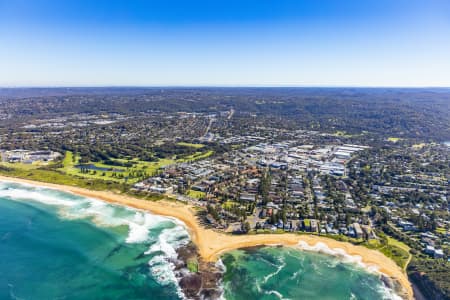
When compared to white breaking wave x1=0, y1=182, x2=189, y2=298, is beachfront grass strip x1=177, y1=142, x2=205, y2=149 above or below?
above

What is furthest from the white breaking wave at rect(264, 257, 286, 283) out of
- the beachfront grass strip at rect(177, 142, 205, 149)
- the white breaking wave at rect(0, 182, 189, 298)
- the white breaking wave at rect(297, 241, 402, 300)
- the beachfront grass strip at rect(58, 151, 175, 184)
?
the beachfront grass strip at rect(177, 142, 205, 149)

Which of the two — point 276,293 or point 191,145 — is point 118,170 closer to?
point 191,145

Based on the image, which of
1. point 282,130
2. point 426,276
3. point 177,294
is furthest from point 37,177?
point 282,130

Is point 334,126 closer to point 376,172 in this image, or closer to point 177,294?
point 376,172

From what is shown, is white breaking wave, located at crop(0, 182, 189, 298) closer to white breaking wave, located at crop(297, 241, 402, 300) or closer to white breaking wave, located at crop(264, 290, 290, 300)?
white breaking wave, located at crop(264, 290, 290, 300)

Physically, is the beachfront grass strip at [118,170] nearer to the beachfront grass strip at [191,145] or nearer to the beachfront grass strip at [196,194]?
the beachfront grass strip at [196,194]

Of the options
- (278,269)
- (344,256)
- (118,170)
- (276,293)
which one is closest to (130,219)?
(278,269)

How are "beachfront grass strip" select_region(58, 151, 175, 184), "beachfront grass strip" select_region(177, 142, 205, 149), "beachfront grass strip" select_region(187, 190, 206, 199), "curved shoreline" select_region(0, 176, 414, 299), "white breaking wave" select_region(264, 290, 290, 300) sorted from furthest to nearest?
1. "beachfront grass strip" select_region(177, 142, 205, 149)
2. "beachfront grass strip" select_region(58, 151, 175, 184)
3. "beachfront grass strip" select_region(187, 190, 206, 199)
4. "curved shoreline" select_region(0, 176, 414, 299)
5. "white breaking wave" select_region(264, 290, 290, 300)

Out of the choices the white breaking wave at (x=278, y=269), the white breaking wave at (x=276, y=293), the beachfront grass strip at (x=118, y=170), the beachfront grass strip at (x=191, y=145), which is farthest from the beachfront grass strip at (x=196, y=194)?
the beachfront grass strip at (x=191, y=145)
